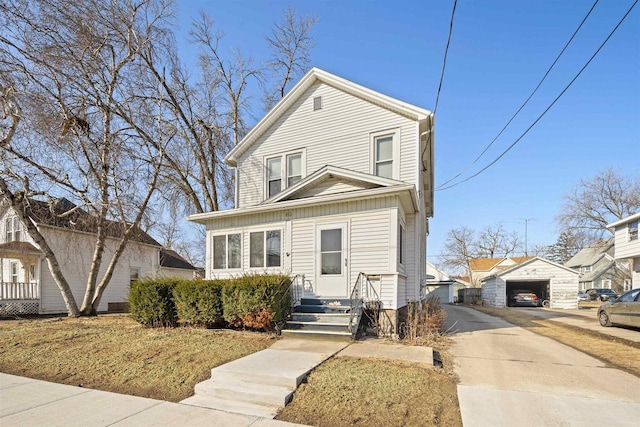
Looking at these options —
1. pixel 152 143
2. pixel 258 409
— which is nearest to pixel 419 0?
pixel 258 409

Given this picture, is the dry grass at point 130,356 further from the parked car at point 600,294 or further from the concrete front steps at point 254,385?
the parked car at point 600,294

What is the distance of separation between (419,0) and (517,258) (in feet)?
169

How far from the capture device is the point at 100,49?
13.6 metres

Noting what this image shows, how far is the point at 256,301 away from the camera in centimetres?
796

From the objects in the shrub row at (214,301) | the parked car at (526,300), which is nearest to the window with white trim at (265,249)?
the shrub row at (214,301)

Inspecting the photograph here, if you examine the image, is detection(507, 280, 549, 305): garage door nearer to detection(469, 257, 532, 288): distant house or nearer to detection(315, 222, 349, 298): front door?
detection(469, 257, 532, 288): distant house

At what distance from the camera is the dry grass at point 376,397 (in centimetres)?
379

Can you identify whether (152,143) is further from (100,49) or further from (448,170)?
(448,170)

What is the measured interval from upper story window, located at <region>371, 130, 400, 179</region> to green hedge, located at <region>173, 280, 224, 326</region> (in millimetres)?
5990

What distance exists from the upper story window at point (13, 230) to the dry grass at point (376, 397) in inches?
761

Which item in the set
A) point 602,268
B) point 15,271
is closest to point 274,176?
point 15,271

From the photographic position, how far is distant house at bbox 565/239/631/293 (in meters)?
33.9

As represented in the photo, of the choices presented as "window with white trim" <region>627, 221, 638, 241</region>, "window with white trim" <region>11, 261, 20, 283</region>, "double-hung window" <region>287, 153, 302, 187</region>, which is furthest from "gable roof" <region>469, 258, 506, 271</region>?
"window with white trim" <region>11, 261, 20, 283</region>

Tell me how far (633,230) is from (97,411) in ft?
80.4
